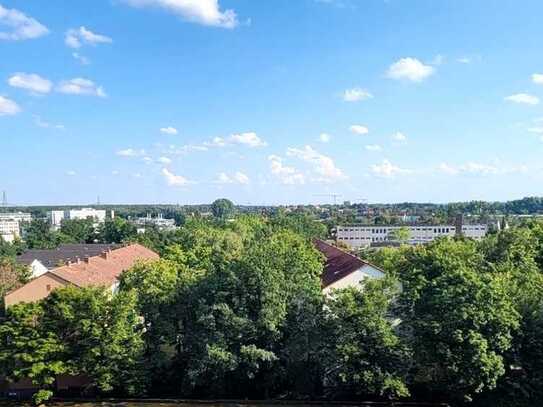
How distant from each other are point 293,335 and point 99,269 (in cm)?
1987

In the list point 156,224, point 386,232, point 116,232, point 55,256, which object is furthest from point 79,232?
point 386,232

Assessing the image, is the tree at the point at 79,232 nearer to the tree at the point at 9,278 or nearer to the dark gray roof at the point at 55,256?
the dark gray roof at the point at 55,256

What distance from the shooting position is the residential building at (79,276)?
89.6 feet

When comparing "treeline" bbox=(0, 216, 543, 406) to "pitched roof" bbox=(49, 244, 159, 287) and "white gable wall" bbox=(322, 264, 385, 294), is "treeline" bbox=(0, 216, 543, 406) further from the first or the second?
"pitched roof" bbox=(49, 244, 159, 287)

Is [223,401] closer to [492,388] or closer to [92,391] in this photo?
[92,391]

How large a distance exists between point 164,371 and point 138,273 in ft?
18.3

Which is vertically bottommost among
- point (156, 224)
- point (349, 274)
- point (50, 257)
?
point (50, 257)

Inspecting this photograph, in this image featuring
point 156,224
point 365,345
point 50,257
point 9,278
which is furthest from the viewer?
point 156,224

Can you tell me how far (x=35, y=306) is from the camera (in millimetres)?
22297

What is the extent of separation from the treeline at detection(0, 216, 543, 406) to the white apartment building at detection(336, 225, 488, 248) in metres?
79.5

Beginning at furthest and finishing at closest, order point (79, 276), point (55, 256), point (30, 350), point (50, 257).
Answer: point (55, 256) < point (50, 257) < point (79, 276) < point (30, 350)

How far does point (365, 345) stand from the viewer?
20234mm

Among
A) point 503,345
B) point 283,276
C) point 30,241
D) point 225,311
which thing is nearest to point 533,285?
point 503,345

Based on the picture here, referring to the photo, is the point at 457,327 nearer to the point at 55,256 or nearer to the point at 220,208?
the point at 55,256
